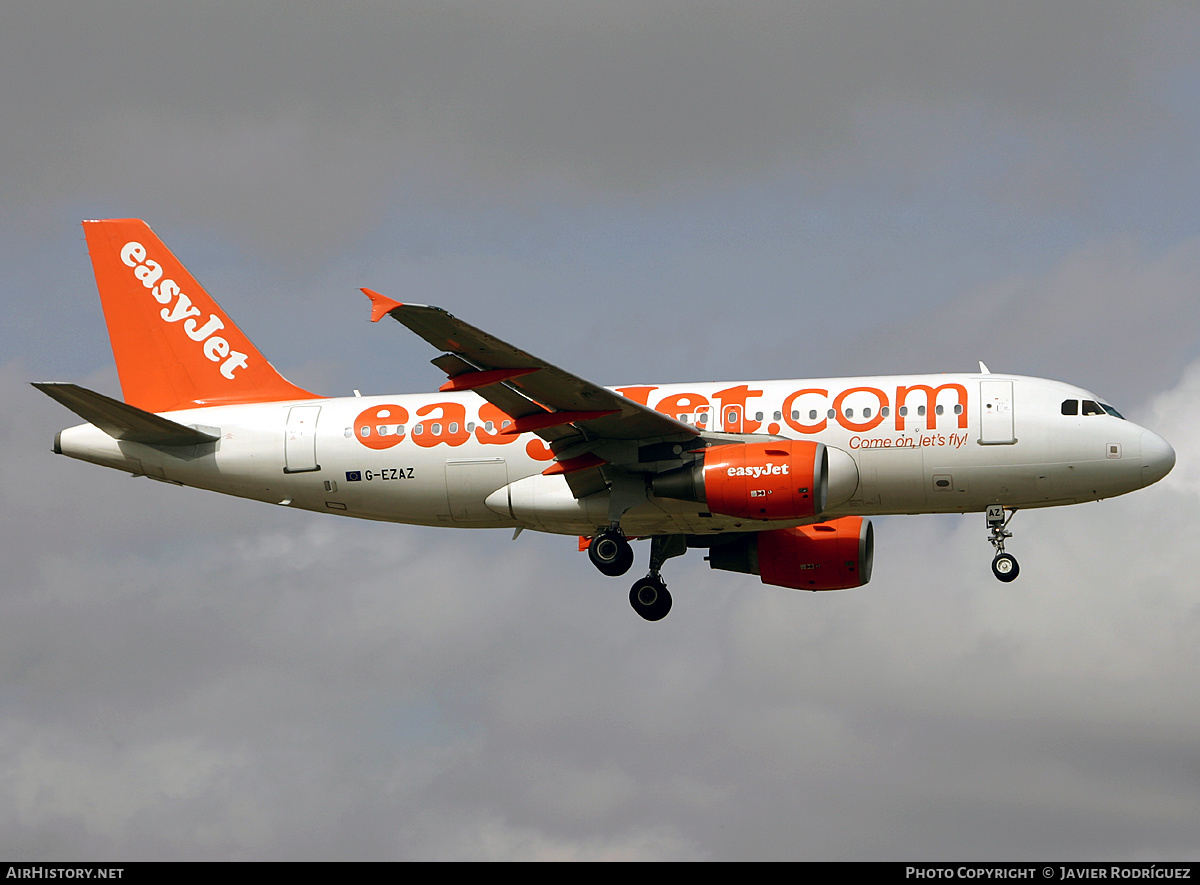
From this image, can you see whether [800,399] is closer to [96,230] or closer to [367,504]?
[367,504]

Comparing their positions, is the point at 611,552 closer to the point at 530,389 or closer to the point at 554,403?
the point at 554,403

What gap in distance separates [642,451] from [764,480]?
3.57 m

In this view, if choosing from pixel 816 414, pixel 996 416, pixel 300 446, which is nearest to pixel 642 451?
pixel 816 414

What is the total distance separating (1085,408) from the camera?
132 ft

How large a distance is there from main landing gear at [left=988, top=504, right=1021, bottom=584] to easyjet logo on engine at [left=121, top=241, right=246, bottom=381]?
22338 mm

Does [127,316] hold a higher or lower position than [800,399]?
higher

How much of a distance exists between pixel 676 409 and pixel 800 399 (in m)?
3.33

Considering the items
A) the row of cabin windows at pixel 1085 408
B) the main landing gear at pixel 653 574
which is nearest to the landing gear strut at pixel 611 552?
the main landing gear at pixel 653 574

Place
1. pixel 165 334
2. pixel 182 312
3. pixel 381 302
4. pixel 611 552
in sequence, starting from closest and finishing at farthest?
pixel 381 302 < pixel 611 552 < pixel 165 334 < pixel 182 312

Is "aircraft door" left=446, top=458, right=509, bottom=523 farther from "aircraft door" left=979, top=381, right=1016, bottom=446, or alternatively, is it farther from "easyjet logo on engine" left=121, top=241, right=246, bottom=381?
"aircraft door" left=979, top=381, right=1016, bottom=446

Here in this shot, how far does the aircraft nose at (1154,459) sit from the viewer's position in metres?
39.7

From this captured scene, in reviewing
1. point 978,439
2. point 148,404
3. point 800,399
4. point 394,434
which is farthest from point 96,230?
point 978,439

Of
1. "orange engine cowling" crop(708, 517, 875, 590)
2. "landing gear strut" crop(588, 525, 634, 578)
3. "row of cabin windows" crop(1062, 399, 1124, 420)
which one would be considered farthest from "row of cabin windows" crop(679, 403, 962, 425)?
"orange engine cowling" crop(708, 517, 875, 590)

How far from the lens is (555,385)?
125 ft
